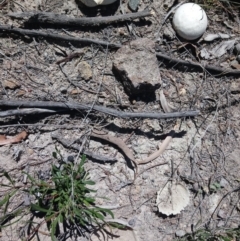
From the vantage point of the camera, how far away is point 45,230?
6.70 ft

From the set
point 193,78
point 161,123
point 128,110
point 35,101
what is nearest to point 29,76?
point 35,101

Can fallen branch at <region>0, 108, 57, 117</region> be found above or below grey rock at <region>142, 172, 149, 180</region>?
above

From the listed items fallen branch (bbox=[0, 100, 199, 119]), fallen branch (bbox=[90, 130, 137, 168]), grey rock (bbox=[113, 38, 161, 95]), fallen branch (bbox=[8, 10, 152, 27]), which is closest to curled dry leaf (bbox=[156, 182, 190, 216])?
fallen branch (bbox=[90, 130, 137, 168])

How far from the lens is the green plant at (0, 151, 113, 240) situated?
1955 mm

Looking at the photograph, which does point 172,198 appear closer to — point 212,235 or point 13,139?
point 212,235

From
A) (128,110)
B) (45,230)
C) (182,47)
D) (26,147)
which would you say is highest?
(182,47)

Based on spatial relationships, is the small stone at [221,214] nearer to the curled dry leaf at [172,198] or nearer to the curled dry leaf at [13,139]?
the curled dry leaf at [172,198]

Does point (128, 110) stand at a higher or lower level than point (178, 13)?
lower

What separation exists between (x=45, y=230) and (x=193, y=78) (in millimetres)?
A: 1012

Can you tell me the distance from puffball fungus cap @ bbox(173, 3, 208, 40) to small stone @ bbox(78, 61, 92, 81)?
Answer: 0.46 meters

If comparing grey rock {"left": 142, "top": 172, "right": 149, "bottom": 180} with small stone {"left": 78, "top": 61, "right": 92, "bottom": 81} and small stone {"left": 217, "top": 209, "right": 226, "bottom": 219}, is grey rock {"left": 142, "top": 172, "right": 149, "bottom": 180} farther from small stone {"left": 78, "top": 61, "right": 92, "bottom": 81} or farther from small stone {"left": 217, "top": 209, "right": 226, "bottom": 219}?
small stone {"left": 78, "top": 61, "right": 92, "bottom": 81}

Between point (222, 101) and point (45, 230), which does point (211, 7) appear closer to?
point (222, 101)

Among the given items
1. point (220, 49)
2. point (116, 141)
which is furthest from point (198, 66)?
point (116, 141)

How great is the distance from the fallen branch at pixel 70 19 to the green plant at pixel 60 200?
0.60 m
